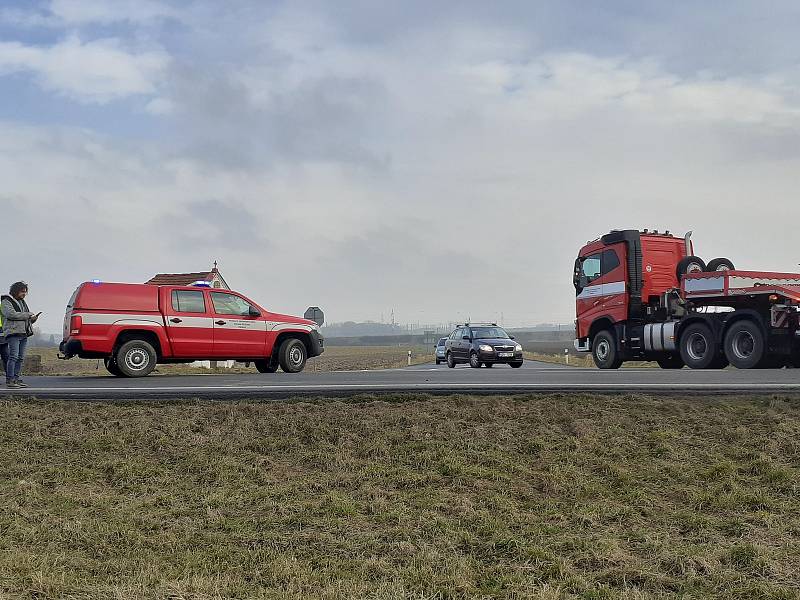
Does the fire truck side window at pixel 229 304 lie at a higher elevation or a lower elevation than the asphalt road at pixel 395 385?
higher

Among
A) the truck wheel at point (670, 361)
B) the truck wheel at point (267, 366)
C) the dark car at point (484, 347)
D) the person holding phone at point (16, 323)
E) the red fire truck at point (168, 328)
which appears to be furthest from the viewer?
the dark car at point (484, 347)

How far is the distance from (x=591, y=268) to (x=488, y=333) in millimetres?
7434

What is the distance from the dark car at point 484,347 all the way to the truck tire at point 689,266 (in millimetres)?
8481

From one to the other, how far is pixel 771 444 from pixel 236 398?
7396 millimetres

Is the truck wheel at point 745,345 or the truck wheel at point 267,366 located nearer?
the truck wheel at point 745,345

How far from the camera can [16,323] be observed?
14773 millimetres

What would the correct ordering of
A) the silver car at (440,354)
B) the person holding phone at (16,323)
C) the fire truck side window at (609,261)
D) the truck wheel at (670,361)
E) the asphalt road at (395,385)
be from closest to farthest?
1. the asphalt road at (395,385)
2. the person holding phone at (16,323)
3. the truck wheel at (670,361)
4. the fire truck side window at (609,261)
5. the silver car at (440,354)

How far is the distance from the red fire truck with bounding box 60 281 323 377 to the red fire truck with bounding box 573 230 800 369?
28.1ft

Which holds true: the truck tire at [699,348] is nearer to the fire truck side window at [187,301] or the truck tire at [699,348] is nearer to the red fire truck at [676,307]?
the red fire truck at [676,307]

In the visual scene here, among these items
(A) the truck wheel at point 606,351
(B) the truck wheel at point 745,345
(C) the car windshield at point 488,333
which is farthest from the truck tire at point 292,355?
(C) the car windshield at point 488,333

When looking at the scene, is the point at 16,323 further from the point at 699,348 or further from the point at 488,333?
the point at 488,333

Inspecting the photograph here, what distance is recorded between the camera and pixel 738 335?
18.5 m

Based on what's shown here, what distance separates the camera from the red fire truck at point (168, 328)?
16719 millimetres

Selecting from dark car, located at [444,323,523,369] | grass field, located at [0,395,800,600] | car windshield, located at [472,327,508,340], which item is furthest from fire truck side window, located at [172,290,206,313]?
car windshield, located at [472,327,508,340]
